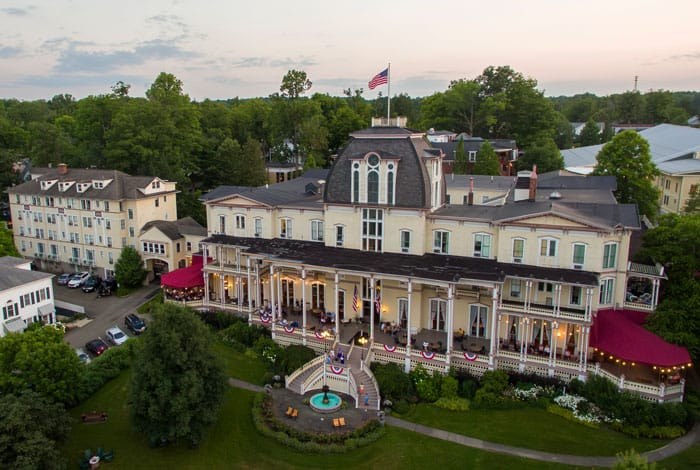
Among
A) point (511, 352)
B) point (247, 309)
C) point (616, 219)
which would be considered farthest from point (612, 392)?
point (247, 309)

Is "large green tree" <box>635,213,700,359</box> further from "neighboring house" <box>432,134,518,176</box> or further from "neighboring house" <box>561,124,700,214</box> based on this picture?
"neighboring house" <box>432,134,518,176</box>

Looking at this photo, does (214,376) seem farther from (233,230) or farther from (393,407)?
(233,230)

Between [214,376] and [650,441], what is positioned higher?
[214,376]

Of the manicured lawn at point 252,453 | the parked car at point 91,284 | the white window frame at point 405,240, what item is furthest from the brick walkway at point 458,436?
the parked car at point 91,284

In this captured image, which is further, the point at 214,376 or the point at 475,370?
the point at 475,370

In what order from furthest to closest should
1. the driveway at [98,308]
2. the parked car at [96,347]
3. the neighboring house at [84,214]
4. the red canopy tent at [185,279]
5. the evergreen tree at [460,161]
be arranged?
the evergreen tree at [460,161]
the neighboring house at [84,214]
the red canopy tent at [185,279]
the driveway at [98,308]
the parked car at [96,347]

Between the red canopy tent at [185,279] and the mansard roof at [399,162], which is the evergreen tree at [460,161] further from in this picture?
the red canopy tent at [185,279]

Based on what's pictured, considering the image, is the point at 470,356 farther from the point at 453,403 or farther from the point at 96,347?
the point at 96,347

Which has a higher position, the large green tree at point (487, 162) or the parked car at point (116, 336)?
the large green tree at point (487, 162)

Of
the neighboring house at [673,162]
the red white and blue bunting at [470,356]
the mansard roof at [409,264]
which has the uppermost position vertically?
the neighboring house at [673,162]
